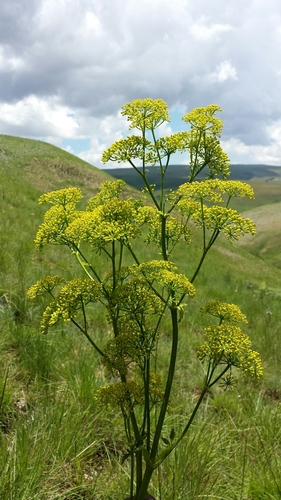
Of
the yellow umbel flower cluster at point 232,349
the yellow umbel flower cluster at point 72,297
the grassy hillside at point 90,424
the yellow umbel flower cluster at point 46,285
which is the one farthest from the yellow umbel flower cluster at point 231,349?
the yellow umbel flower cluster at point 46,285

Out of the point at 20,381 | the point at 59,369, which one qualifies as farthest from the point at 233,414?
the point at 20,381

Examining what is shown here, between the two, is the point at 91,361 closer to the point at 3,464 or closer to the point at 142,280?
the point at 3,464

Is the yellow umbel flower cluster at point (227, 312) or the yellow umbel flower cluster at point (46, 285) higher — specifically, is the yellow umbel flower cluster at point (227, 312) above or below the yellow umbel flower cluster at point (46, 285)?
below

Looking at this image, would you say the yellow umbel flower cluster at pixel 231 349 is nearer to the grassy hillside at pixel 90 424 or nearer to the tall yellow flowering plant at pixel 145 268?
the tall yellow flowering plant at pixel 145 268

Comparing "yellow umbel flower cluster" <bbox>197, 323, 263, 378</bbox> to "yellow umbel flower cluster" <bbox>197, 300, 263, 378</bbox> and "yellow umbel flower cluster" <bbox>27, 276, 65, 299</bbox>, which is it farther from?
"yellow umbel flower cluster" <bbox>27, 276, 65, 299</bbox>

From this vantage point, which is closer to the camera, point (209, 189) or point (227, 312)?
point (209, 189)

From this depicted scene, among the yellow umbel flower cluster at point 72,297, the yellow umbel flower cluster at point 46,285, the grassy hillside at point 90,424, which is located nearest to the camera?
the yellow umbel flower cluster at point 72,297

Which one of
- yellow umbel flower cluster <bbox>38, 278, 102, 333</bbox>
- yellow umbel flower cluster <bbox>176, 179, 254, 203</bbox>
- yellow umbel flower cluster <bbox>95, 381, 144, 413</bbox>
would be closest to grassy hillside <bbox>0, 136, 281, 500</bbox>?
yellow umbel flower cluster <bbox>176, 179, 254, 203</bbox>

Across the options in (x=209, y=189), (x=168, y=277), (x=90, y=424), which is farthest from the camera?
(x=90, y=424)

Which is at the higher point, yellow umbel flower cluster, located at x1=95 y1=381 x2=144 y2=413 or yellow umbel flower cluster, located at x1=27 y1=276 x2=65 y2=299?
yellow umbel flower cluster, located at x1=27 y1=276 x2=65 y2=299

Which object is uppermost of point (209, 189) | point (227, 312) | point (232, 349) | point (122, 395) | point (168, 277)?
point (209, 189)

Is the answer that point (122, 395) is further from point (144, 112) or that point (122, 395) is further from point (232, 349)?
point (144, 112)

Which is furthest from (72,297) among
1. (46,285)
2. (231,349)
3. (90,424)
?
(90,424)

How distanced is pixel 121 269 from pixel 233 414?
4.49 metres
